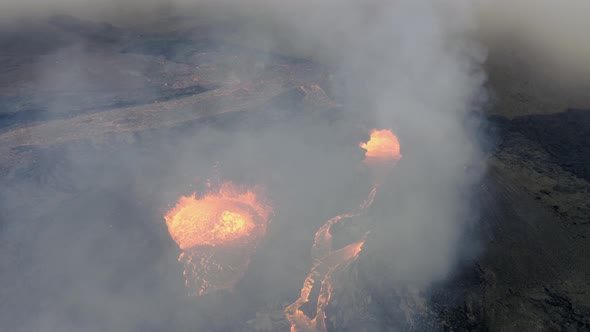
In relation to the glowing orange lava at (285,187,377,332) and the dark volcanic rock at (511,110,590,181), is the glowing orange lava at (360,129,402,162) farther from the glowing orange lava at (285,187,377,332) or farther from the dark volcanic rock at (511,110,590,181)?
the dark volcanic rock at (511,110,590,181)

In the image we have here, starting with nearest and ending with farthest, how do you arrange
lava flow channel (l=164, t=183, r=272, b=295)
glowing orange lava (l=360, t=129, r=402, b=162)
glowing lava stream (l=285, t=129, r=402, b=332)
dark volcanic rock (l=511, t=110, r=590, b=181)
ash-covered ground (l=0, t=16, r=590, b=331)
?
ash-covered ground (l=0, t=16, r=590, b=331)
glowing lava stream (l=285, t=129, r=402, b=332)
lava flow channel (l=164, t=183, r=272, b=295)
dark volcanic rock (l=511, t=110, r=590, b=181)
glowing orange lava (l=360, t=129, r=402, b=162)

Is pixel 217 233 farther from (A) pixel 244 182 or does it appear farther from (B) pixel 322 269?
(B) pixel 322 269

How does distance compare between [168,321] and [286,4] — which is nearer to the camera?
[168,321]

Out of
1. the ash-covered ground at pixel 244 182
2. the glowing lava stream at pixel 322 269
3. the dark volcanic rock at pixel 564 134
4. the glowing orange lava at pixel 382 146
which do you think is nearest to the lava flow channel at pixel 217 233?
the ash-covered ground at pixel 244 182

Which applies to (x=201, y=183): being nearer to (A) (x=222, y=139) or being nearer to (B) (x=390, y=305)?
(A) (x=222, y=139)

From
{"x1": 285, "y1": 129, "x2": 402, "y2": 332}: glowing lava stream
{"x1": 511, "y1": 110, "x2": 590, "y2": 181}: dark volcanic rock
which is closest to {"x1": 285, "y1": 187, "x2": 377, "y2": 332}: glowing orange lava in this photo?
{"x1": 285, "y1": 129, "x2": 402, "y2": 332}: glowing lava stream

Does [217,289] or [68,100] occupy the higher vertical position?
[217,289]

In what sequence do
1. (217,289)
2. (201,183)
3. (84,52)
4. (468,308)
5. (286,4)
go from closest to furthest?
(468,308) → (217,289) → (201,183) → (84,52) → (286,4)

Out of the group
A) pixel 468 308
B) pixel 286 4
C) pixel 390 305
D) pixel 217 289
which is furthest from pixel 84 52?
pixel 468 308
